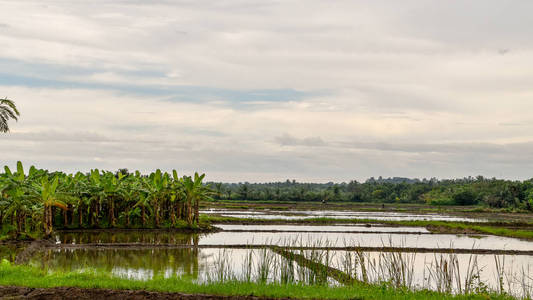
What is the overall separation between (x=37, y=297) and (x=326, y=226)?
24858 millimetres

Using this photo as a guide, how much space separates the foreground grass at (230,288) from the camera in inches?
404

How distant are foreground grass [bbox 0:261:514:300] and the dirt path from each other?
0.35 metres

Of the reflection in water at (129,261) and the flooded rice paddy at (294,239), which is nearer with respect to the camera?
the reflection in water at (129,261)

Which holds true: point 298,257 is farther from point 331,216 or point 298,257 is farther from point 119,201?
point 331,216

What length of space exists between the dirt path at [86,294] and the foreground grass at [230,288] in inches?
13.9

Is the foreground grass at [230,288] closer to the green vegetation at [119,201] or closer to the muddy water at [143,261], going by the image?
the muddy water at [143,261]

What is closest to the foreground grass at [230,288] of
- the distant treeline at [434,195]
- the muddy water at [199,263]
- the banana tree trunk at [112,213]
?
the muddy water at [199,263]

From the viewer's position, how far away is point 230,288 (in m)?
10.5

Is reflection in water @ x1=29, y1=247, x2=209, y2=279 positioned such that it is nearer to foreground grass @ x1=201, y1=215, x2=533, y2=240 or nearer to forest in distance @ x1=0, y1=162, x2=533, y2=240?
forest in distance @ x1=0, y1=162, x2=533, y2=240

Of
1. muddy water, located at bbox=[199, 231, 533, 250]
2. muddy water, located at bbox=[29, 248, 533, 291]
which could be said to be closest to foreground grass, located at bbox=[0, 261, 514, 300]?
muddy water, located at bbox=[29, 248, 533, 291]

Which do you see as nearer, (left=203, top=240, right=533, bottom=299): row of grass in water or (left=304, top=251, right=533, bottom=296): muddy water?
(left=203, top=240, right=533, bottom=299): row of grass in water

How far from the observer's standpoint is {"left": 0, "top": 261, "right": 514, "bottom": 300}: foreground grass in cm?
1027

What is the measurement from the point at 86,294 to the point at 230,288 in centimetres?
291

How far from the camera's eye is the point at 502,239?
90.2 ft
